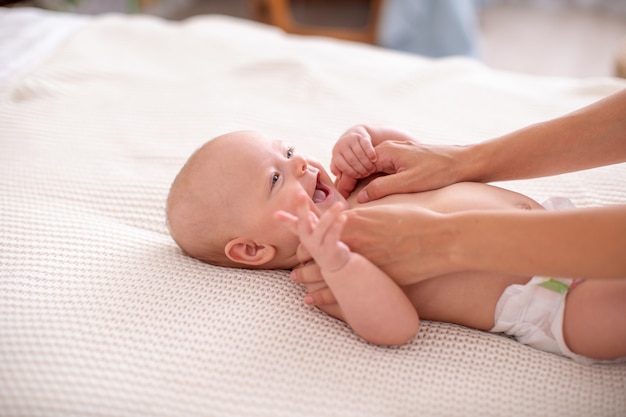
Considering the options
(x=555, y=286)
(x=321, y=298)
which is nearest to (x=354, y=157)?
(x=321, y=298)

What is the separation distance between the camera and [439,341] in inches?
41.3

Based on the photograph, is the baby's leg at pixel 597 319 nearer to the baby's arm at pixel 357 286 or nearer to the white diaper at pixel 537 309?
the white diaper at pixel 537 309

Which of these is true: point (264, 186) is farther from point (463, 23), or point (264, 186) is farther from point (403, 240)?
point (463, 23)

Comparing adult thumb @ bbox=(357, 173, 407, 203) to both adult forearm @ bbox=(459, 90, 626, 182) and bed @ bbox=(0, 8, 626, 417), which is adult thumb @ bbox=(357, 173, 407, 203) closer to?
adult forearm @ bbox=(459, 90, 626, 182)

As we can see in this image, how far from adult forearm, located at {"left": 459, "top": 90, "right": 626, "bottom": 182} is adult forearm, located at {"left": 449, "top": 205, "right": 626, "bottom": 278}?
300 millimetres

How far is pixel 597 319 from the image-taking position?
1.01m

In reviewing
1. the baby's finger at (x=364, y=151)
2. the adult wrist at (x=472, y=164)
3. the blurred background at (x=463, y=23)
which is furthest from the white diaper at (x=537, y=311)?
the blurred background at (x=463, y=23)

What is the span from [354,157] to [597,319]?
0.56 meters

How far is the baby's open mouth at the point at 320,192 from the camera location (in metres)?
1.23

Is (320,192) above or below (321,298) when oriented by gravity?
above

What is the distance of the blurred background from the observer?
330 centimetres

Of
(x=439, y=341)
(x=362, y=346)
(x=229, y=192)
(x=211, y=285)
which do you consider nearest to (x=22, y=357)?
(x=211, y=285)

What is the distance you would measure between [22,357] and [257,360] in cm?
39

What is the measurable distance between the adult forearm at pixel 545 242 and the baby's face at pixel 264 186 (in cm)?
31
